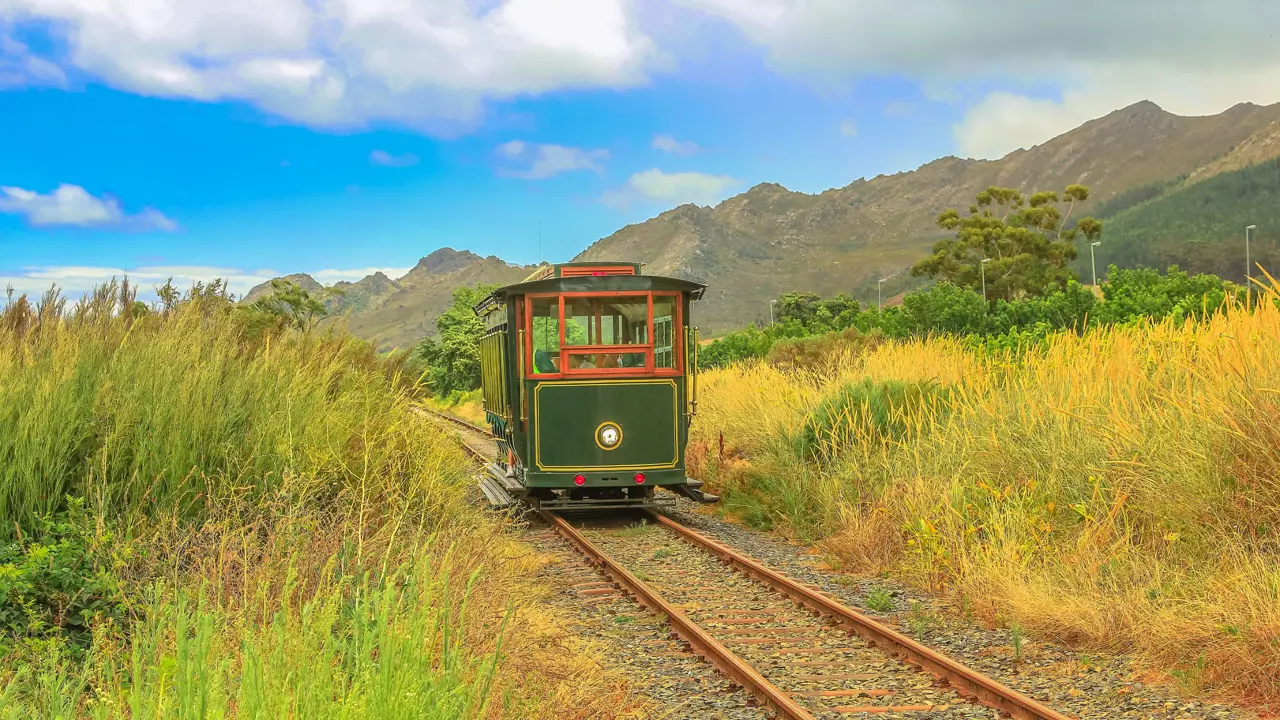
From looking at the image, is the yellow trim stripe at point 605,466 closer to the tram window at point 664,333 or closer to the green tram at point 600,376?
the green tram at point 600,376

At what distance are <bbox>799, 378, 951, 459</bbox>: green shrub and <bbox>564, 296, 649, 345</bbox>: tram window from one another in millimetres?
2396

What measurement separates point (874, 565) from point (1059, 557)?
81.8 inches

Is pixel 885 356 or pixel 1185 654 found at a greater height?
pixel 885 356

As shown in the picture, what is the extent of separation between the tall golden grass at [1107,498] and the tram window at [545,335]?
3499 mm

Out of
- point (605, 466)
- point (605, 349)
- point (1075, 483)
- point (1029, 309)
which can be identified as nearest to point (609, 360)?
point (605, 349)

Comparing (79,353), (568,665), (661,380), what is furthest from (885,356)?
(79,353)

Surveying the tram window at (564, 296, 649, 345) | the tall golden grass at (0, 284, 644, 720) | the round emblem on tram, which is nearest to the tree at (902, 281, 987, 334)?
the tram window at (564, 296, 649, 345)

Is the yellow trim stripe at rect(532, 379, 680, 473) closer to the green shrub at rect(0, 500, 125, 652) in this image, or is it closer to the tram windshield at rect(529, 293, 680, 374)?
the tram windshield at rect(529, 293, 680, 374)

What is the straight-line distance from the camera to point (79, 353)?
7172mm

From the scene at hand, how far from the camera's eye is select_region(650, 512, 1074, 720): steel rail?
5.60 m

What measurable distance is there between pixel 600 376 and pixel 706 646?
611 centimetres

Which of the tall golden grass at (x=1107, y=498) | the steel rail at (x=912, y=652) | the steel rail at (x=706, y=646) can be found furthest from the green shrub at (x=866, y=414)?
the steel rail at (x=706, y=646)

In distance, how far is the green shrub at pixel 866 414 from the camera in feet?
40.1

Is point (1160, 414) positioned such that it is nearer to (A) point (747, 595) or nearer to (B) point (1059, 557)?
(B) point (1059, 557)
